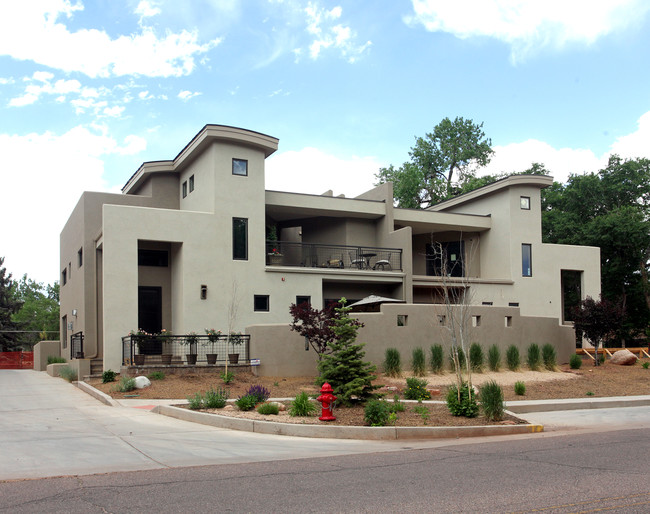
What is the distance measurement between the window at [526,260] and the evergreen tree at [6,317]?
40.6 m

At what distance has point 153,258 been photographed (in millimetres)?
25875

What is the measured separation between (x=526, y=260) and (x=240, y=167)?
14855 mm

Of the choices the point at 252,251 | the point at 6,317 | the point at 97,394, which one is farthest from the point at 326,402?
the point at 6,317

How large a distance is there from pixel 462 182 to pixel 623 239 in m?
15.2

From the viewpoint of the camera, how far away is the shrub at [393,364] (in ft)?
67.2

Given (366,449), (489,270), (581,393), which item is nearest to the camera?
(366,449)

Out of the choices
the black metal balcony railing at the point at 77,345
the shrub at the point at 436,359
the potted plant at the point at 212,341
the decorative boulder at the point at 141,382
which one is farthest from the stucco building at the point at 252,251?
the decorative boulder at the point at 141,382

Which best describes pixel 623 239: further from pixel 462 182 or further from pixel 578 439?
pixel 578 439

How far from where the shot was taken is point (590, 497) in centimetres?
672

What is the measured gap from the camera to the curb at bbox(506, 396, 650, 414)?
50.0 feet

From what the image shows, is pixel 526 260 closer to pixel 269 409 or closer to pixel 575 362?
pixel 575 362

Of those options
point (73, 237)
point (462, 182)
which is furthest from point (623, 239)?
point (73, 237)

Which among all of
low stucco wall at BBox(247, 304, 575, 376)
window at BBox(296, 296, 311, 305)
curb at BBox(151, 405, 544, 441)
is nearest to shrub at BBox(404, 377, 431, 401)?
curb at BBox(151, 405, 544, 441)

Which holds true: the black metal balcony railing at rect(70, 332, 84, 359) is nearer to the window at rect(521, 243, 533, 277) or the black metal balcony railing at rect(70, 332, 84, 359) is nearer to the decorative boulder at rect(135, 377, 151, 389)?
the decorative boulder at rect(135, 377, 151, 389)
